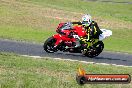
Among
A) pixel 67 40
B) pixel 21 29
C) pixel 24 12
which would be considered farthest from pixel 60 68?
pixel 24 12

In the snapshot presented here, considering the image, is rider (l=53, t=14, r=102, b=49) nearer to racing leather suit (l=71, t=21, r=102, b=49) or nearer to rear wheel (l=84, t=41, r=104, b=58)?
racing leather suit (l=71, t=21, r=102, b=49)

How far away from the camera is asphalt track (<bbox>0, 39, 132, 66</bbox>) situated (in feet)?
64.0

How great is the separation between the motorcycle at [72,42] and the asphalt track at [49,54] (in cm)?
30

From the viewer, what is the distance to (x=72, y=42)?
20.5m

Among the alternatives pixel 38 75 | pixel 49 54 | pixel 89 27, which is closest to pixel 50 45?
pixel 49 54

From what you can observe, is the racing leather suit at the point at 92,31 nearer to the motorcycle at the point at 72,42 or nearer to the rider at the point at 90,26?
the rider at the point at 90,26

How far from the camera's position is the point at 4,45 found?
823 inches

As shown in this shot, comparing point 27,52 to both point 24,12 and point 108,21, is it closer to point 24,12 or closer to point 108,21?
point 24,12

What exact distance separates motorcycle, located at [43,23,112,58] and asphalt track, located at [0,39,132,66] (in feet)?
0.99

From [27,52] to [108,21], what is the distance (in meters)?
23.7

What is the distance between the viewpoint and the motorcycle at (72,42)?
20.1 meters


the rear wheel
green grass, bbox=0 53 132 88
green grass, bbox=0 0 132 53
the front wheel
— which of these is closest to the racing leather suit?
the rear wheel

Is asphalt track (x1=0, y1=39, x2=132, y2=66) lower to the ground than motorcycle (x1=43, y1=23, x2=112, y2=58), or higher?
lower

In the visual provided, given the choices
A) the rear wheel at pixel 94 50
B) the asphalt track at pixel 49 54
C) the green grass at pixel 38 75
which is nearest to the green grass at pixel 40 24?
the asphalt track at pixel 49 54
